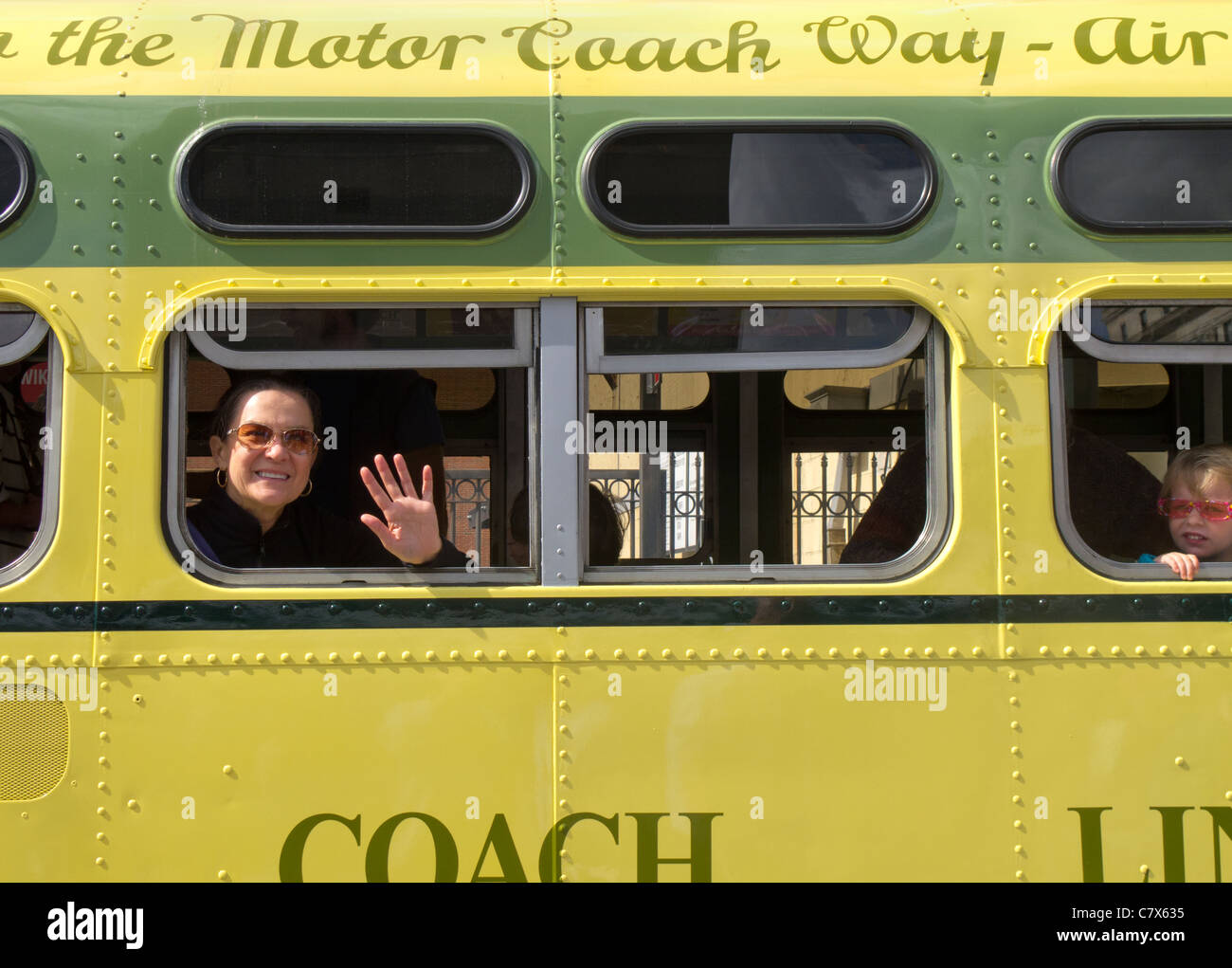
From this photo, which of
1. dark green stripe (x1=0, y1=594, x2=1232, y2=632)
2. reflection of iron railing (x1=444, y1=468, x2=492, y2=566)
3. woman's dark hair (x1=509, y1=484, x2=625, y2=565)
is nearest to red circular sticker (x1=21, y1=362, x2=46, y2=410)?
dark green stripe (x1=0, y1=594, x2=1232, y2=632)

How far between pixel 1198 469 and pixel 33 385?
3195 mm

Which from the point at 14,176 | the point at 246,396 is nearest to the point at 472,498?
the point at 246,396

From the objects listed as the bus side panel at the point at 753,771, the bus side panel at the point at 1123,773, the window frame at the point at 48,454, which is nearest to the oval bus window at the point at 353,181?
the window frame at the point at 48,454

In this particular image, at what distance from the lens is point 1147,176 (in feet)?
9.06

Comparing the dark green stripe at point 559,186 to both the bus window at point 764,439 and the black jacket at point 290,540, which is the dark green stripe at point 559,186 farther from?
the black jacket at point 290,540

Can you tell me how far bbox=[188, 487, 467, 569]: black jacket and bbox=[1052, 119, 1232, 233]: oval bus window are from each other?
178 cm

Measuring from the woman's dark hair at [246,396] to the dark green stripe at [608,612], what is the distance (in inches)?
18.6

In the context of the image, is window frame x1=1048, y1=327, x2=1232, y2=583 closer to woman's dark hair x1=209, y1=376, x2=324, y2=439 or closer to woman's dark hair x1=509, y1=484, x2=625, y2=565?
woman's dark hair x1=509, y1=484, x2=625, y2=565

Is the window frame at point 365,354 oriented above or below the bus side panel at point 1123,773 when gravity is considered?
above

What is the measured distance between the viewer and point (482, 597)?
2.64 meters

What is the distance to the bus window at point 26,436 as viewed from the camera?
2.66 metres

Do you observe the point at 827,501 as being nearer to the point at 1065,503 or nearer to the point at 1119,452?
the point at 1119,452

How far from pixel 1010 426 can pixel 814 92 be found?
0.95 m
